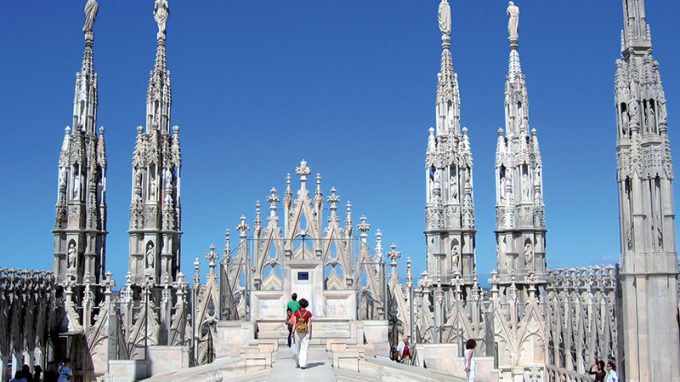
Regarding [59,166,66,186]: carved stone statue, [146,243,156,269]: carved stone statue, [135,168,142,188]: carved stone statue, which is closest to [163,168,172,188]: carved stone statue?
[135,168,142,188]: carved stone statue

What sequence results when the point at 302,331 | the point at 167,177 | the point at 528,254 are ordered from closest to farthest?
the point at 302,331, the point at 528,254, the point at 167,177

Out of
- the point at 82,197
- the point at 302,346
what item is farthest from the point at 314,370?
the point at 82,197

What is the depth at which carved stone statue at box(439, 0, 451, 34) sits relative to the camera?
113 ft

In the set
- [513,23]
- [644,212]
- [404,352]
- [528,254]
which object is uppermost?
[513,23]

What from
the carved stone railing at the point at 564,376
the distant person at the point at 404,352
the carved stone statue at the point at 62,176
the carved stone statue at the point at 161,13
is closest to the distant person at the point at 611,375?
the carved stone railing at the point at 564,376

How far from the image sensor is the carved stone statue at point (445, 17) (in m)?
34.5

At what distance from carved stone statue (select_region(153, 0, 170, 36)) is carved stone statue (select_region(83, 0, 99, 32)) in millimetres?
2421

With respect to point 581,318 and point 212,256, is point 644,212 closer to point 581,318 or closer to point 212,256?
point 581,318

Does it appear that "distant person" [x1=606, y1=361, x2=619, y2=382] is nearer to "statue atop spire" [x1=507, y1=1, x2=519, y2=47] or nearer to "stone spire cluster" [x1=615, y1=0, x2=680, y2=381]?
"stone spire cluster" [x1=615, y1=0, x2=680, y2=381]

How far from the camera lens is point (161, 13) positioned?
3475 cm

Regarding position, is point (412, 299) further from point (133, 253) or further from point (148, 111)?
point (148, 111)

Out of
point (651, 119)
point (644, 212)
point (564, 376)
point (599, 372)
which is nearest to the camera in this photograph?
point (644, 212)

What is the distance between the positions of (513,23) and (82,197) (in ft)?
60.3

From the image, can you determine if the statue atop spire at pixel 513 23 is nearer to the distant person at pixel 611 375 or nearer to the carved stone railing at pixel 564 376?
the carved stone railing at pixel 564 376
